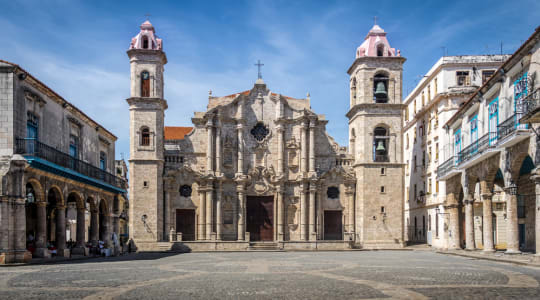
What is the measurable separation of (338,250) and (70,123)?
2035 cm

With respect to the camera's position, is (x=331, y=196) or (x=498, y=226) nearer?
(x=498, y=226)

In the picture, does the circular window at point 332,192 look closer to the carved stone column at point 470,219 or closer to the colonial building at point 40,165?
the carved stone column at point 470,219

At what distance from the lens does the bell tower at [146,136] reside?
41.5 m

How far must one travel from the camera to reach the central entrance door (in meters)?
44.8

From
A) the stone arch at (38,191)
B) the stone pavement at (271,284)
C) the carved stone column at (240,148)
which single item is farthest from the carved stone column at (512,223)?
the carved stone column at (240,148)

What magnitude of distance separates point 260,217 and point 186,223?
5781 mm

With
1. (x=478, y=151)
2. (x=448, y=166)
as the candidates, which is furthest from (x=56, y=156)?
(x=448, y=166)

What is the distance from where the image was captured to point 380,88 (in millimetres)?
44125

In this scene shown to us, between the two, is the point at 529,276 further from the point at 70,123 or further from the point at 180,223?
the point at 180,223

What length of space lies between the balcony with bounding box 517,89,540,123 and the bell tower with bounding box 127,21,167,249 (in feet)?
91.3

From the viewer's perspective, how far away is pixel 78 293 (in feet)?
42.3

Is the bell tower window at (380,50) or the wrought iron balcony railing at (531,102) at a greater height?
the bell tower window at (380,50)

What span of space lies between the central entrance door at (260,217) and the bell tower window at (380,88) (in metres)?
11.5

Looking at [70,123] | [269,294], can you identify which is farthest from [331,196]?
[269,294]
